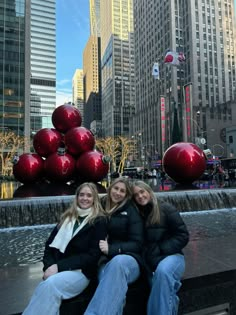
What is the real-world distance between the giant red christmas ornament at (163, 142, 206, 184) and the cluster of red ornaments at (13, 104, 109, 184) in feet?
8.34

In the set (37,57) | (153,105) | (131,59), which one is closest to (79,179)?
(153,105)

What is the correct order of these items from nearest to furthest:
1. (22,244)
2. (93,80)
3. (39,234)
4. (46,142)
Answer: (22,244), (39,234), (46,142), (93,80)

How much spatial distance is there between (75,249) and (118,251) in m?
0.40

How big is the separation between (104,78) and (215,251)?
159935mm

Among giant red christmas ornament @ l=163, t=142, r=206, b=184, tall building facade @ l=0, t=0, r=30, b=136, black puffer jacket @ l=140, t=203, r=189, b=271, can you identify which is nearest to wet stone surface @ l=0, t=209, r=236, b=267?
giant red christmas ornament @ l=163, t=142, r=206, b=184

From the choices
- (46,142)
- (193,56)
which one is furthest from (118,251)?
(193,56)

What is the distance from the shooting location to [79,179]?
13.7 metres

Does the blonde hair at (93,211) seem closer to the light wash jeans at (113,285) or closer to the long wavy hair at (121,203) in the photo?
the long wavy hair at (121,203)

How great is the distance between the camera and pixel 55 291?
254cm

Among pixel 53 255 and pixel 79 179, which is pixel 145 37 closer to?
pixel 79 179

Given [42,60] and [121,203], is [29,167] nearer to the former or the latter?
[121,203]

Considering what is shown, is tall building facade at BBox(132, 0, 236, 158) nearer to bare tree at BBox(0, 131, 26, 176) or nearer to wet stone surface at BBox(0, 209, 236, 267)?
bare tree at BBox(0, 131, 26, 176)

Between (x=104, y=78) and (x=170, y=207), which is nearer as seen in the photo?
(x=170, y=207)

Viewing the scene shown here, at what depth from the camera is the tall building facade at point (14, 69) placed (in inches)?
2554
